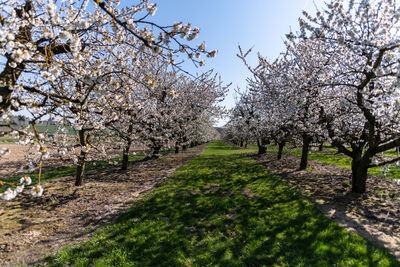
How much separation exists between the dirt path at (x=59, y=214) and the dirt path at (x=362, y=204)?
819 centimetres

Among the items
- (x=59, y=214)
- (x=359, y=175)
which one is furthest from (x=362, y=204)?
(x=59, y=214)

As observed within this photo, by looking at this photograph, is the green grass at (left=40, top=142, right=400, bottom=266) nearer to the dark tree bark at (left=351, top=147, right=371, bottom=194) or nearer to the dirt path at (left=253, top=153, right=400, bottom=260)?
the dirt path at (left=253, top=153, right=400, bottom=260)

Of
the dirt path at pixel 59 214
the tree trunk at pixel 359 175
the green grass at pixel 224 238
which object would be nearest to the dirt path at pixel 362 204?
the tree trunk at pixel 359 175

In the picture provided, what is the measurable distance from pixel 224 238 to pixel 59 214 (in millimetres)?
6449

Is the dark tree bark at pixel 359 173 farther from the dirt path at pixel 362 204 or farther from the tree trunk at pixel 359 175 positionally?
the dirt path at pixel 362 204

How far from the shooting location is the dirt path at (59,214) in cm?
558

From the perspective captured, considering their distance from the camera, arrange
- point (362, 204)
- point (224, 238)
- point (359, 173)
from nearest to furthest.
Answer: point (224, 238), point (362, 204), point (359, 173)

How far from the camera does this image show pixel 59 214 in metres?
7.73

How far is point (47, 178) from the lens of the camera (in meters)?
12.9

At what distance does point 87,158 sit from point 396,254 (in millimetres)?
12466

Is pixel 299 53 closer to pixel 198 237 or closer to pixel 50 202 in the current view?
pixel 198 237

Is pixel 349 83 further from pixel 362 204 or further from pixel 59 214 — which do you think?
pixel 59 214

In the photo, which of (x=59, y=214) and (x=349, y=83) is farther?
(x=349, y=83)

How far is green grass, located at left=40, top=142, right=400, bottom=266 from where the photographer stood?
4.85 metres
